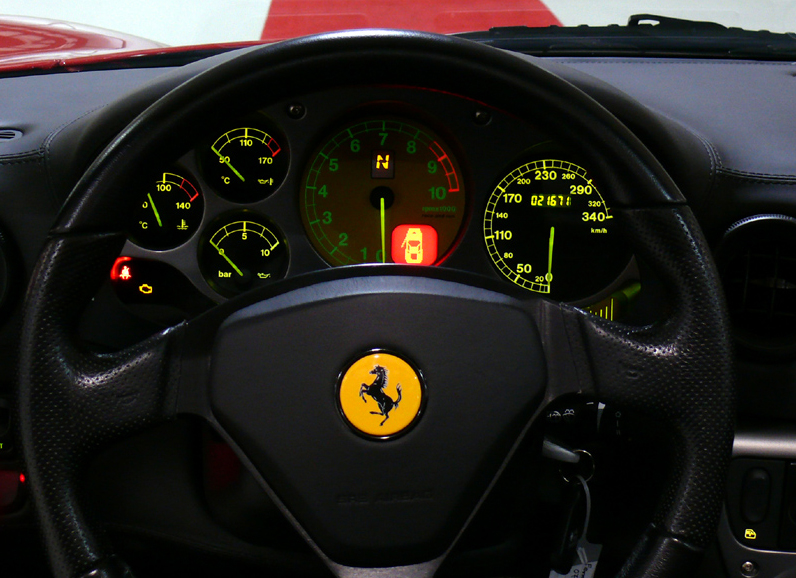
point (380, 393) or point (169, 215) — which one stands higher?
point (169, 215)

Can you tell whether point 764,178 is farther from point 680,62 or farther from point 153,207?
point 153,207

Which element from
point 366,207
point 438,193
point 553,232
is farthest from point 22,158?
point 553,232

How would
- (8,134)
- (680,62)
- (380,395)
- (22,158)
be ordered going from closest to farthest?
(380,395) → (22,158) → (8,134) → (680,62)

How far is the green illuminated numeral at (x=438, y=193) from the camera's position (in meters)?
1.38

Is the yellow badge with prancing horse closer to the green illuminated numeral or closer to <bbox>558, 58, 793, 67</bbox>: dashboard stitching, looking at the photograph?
the green illuminated numeral

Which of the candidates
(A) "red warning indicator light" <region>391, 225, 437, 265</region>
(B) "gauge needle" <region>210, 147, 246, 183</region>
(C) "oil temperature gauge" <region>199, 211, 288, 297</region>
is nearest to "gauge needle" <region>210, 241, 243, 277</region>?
(C) "oil temperature gauge" <region>199, 211, 288, 297</region>

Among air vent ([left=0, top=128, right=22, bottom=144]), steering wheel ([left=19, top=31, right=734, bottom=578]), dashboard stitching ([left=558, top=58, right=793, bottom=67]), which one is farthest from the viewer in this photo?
dashboard stitching ([left=558, top=58, right=793, bottom=67])

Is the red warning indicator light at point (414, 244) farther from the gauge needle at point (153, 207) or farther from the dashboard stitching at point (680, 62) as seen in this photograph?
the dashboard stitching at point (680, 62)

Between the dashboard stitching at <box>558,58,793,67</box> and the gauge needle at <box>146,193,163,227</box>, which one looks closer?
the gauge needle at <box>146,193,163,227</box>

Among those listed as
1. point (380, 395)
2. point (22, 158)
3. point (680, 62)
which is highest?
point (680, 62)

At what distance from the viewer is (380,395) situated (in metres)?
0.85

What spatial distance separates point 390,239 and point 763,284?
24.4 inches

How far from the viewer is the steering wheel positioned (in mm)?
833

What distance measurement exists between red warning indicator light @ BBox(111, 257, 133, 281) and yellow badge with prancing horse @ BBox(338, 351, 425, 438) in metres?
0.65
